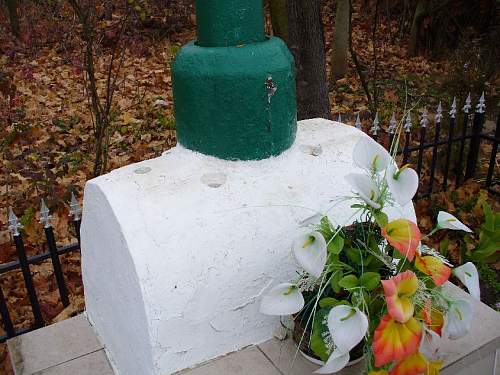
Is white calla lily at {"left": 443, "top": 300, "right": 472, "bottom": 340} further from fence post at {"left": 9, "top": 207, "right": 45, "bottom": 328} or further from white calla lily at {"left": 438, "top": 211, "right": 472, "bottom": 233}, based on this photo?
fence post at {"left": 9, "top": 207, "right": 45, "bottom": 328}

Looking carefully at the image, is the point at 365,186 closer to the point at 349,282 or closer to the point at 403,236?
the point at 403,236

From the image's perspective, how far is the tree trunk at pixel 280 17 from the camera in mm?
4512

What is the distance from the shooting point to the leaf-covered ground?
3.75 m

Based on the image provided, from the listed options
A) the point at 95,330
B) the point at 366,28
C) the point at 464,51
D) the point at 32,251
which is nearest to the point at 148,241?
the point at 95,330

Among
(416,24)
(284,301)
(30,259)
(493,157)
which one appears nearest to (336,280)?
(284,301)

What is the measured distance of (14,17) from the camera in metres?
9.15

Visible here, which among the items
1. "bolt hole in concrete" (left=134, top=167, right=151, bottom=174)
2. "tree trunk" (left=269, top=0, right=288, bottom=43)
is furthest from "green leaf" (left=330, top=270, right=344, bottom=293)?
"tree trunk" (left=269, top=0, right=288, bottom=43)

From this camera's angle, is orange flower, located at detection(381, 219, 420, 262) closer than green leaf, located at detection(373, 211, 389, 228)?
Yes

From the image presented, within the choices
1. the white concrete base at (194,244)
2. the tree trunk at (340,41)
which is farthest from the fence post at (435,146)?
the tree trunk at (340,41)

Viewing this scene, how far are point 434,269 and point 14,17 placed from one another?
30.8 feet

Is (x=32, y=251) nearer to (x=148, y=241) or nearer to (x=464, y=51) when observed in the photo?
(x=148, y=241)

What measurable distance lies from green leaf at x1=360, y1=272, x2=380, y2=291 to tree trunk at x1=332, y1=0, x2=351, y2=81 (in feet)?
20.5

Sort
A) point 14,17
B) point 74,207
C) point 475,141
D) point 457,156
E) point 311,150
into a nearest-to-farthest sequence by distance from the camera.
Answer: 1. point 311,150
2. point 74,207
3. point 475,141
4. point 457,156
5. point 14,17

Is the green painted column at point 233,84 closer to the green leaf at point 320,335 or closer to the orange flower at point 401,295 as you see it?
the green leaf at point 320,335
